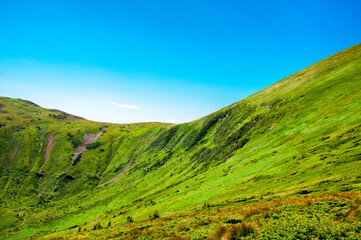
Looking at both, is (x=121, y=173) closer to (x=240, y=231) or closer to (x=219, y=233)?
(x=219, y=233)

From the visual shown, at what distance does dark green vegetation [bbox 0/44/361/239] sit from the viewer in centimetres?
1945

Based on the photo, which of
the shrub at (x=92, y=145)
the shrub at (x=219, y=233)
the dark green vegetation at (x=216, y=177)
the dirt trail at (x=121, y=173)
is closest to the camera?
the shrub at (x=219, y=233)

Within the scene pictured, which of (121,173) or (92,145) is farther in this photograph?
(92,145)

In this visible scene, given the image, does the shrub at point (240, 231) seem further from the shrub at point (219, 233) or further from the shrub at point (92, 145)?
the shrub at point (92, 145)

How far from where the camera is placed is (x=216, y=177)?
57625 mm

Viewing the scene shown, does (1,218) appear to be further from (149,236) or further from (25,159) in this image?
(149,236)

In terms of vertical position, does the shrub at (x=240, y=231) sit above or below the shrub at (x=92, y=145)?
above

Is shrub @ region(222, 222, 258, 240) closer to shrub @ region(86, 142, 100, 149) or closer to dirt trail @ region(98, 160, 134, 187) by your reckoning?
dirt trail @ region(98, 160, 134, 187)

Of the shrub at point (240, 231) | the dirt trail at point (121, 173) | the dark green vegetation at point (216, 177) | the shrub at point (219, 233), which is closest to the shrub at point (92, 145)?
the dark green vegetation at point (216, 177)

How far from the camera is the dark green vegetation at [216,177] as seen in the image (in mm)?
19453

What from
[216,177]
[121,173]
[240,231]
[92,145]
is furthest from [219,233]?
[92,145]

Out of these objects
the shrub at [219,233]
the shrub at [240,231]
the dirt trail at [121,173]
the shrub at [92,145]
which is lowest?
the dirt trail at [121,173]

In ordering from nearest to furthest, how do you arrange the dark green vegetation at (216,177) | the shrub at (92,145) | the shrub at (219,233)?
the shrub at (219,233) < the dark green vegetation at (216,177) < the shrub at (92,145)

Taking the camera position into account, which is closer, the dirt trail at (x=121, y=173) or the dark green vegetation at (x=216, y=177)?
the dark green vegetation at (x=216, y=177)
